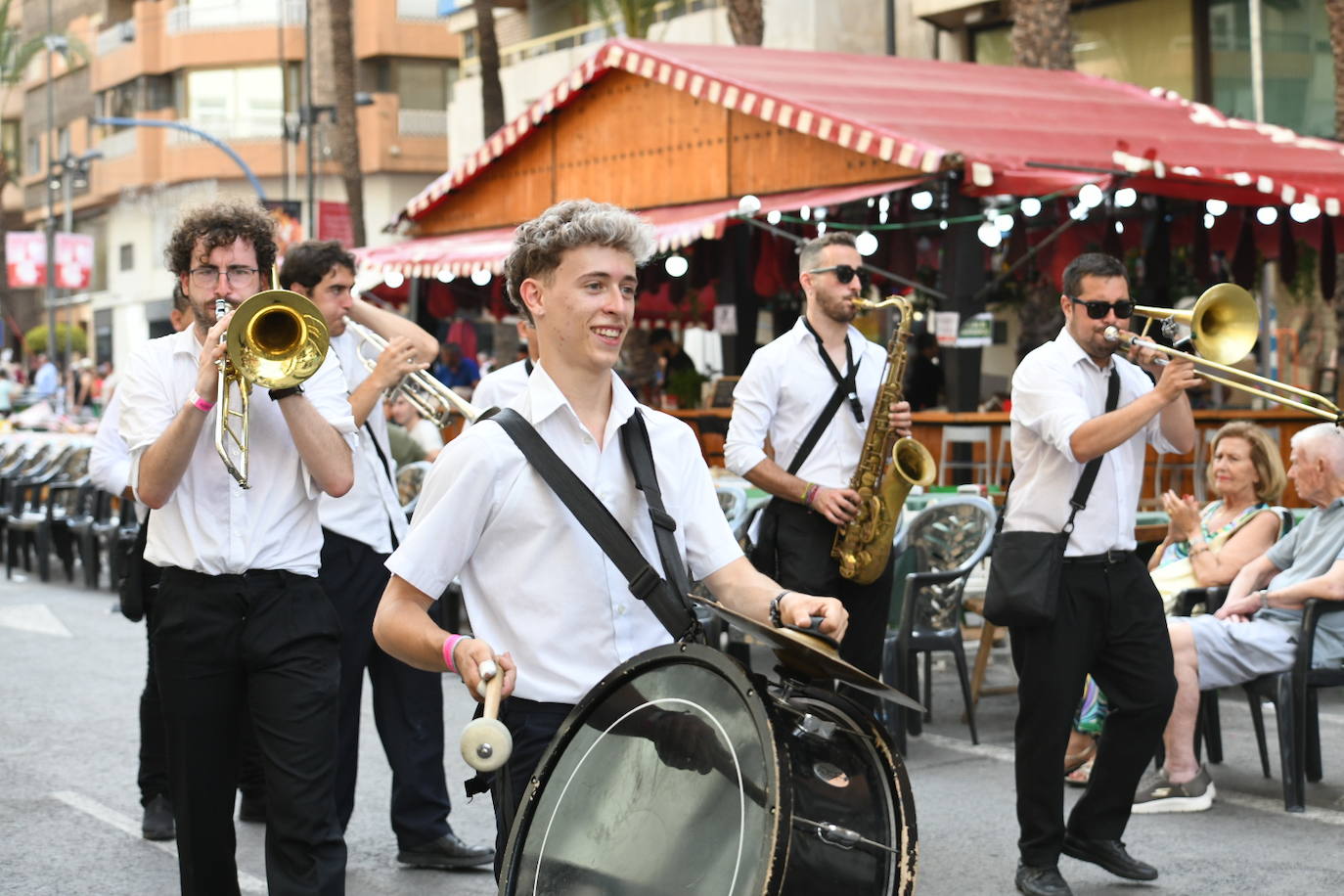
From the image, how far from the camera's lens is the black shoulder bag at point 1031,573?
213 inches

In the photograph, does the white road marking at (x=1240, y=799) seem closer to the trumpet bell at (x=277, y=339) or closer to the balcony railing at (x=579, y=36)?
the trumpet bell at (x=277, y=339)

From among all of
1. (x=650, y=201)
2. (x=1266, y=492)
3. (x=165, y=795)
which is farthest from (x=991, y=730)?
(x=650, y=201)

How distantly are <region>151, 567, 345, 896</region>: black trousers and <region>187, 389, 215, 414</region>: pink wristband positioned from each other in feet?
1.49

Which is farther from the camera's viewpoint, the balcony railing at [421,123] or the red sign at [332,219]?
the balcony railing at [421,123]

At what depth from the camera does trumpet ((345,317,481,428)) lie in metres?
6.16

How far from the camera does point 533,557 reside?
3467mm

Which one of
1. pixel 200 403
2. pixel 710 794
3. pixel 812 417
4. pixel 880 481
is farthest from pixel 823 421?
pixel 710 794

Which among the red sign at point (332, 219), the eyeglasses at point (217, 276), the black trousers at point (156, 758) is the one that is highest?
the red sign at point (332, 219)

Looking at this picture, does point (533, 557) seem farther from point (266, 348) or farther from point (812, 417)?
point (812, 417)

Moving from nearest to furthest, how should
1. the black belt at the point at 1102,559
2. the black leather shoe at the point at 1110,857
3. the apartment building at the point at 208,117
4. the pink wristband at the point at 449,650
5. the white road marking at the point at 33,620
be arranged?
the pink wristband at the point at 449,650 → the black belt at the point at 1102,559 → the black leather shoe at the point at 1110,857 → the white road marking at the point at 33,620 → the apartment building at the point at 208,117

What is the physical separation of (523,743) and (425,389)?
3554 millimetres

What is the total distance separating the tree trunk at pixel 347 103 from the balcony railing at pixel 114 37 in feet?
75.2

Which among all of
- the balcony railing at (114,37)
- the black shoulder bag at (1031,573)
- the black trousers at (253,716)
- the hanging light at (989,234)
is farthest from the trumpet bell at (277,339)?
the balcony railing at (114,37)

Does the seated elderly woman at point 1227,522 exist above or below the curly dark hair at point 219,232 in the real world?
below
